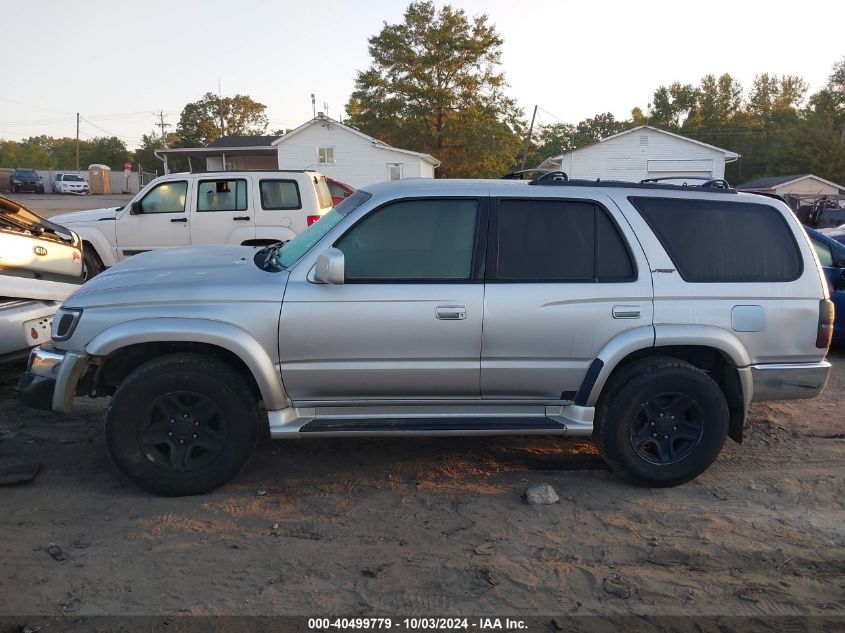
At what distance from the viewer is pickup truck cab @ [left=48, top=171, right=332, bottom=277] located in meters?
10.4

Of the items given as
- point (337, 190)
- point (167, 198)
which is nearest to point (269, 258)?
point (167, 198)

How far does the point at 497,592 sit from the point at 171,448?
6.83ft

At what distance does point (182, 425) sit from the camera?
13.3ft

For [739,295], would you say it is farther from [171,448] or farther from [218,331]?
[171,448]

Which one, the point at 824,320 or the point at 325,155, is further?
the point at 325,155

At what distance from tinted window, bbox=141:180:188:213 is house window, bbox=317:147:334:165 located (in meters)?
26.4

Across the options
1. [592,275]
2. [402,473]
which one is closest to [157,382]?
[402,473]

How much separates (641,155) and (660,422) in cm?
3591

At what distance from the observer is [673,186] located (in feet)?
14.9

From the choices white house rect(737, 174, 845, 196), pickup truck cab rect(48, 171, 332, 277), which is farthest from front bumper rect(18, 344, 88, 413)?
white house rect(737, 174, 845, 196)

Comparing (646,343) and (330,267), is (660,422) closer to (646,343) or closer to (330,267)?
(646,343)

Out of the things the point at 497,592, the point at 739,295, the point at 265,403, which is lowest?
the point at 497,592

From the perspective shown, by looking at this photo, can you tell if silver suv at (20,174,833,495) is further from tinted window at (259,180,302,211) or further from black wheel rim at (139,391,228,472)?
tinted window at (259,180,302,211)

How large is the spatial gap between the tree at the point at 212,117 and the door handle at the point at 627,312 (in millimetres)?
68267
